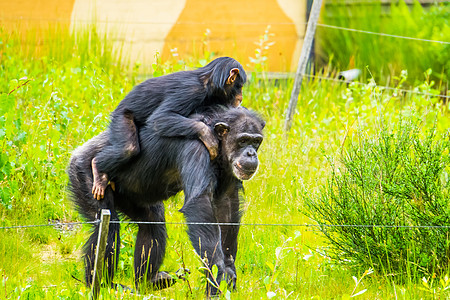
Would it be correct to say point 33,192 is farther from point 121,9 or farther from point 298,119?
point 121,9

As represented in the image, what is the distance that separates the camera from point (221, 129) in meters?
3.92

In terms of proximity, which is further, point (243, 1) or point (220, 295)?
point (243, 1)

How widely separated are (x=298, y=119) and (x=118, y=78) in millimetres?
2608

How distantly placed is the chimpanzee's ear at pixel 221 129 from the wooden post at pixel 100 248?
1.06 metres

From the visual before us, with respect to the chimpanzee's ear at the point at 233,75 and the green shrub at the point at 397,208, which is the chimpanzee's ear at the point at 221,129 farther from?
the green shrub at the point at 397,208

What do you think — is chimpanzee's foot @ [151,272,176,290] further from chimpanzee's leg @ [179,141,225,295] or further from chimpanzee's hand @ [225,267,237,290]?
chimpanzee's leg @ [179,141,225,295]

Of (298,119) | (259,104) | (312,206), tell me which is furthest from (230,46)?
(312,206)

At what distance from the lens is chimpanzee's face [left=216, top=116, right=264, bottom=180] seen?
377 cm

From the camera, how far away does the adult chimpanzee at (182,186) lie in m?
3.64

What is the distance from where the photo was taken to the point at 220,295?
3445mm

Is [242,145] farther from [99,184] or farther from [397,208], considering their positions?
[397,208]

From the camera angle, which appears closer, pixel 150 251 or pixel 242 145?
pixel 242 145

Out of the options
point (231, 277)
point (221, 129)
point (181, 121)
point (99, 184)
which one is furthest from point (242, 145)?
point (99, 184)

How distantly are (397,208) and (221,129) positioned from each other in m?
1.29
